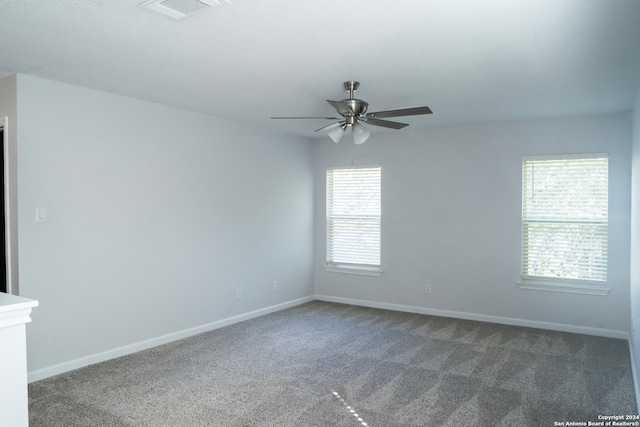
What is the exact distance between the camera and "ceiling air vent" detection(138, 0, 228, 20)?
7.77 ft

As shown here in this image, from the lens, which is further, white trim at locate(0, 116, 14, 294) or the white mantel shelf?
white trim at locate(0, 116, 14, 294)

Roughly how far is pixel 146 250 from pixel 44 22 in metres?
2.48

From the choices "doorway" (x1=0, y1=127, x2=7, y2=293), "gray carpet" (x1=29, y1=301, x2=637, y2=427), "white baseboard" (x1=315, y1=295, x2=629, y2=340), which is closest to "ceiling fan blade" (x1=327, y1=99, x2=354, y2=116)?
"gray carpet" (x1=29, y1=301, x2=637, y2=427)

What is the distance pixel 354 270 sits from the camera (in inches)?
267

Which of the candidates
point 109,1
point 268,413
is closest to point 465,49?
point 109,1

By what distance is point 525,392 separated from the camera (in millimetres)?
3566

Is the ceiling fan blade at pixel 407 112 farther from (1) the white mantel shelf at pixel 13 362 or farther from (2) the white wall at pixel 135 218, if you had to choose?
(1) the white mantel shelf at pixel 13 362

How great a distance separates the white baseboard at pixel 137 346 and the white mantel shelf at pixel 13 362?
2.30m

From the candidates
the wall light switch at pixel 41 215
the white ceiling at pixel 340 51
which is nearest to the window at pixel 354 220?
the white ceiling at pixel 340 51

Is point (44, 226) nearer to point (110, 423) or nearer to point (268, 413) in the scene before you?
point (110, 423)

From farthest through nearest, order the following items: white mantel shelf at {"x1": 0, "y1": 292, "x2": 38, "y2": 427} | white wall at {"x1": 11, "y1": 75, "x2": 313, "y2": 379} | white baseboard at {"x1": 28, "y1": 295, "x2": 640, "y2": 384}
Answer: white baseboard at {"x1": 28, "y1": 295, "x2": 640, "y2": 384} < white wall at {"x1": 11, "y1": 75, "x2": 313, "y2": 379} < white mantel shelf at {"x1": 0, "y1": 292, "x2": 38, "y2": 427}

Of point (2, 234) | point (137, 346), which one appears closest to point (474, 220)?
point (137, 346)

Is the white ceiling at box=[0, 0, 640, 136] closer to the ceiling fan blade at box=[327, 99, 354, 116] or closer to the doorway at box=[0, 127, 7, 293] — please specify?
A: the ceiling fan blade at box=[327, 99, 354, 116]

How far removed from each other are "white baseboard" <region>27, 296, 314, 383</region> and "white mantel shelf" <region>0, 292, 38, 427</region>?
7.55 feet
